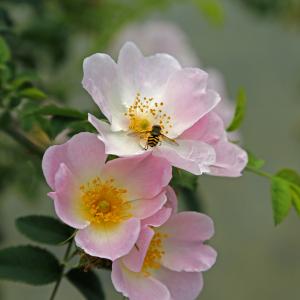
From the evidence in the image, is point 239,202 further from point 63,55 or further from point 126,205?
point 126,205

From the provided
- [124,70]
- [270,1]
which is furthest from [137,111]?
[270,1]

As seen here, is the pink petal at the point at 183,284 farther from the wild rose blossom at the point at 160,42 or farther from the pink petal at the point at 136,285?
the wild rose blossom at the point at 160,42

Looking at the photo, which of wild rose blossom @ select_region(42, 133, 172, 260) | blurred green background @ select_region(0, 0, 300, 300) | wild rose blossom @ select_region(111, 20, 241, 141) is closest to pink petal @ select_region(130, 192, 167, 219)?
wild rose blossom @ select_region(42, 133, 172, 260)

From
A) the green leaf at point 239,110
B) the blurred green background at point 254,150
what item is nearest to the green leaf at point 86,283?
the green leaf at point 239,110

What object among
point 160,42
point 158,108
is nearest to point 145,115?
point 158,108

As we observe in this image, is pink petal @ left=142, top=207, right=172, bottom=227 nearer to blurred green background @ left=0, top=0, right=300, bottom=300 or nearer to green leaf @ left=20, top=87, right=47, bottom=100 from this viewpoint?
green leaf @ left=20, top=87, right=47, bottom=100
